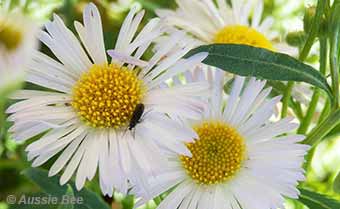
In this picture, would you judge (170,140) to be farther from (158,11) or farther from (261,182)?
(158,11)

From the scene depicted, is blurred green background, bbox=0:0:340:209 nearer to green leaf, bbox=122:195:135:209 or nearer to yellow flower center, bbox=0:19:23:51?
green leaf, bbox=122:195:135:209

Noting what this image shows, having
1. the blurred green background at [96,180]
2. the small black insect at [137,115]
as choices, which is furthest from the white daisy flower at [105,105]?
the blurred green background at [96,180]

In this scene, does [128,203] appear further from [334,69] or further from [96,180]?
[334,69]

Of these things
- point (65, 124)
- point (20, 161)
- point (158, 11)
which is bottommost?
point (20, 161)

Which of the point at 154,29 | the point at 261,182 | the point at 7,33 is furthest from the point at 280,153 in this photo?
the point at 7,33

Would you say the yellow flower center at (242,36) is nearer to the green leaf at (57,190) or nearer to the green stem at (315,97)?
the green stem at (315,97)

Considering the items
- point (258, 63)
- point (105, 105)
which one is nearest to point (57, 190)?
point (105, 105)
